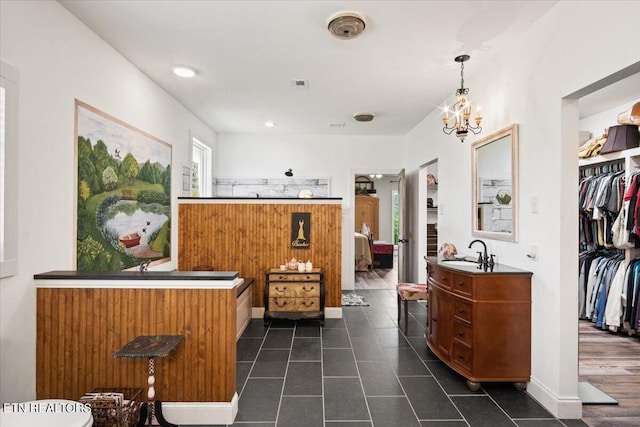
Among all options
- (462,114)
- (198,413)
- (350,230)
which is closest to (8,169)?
(198,413)

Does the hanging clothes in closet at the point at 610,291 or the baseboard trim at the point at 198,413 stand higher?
the hanging clothes in closet at the point at 610,291

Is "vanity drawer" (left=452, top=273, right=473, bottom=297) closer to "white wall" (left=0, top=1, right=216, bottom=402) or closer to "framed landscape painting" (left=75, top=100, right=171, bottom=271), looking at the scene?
"white wall" (left=0, top=1, right=216, bottom=402)

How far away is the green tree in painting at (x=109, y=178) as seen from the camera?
2760 mm

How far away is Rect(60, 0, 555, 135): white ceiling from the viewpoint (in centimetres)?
227

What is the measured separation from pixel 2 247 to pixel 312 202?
3077 mm

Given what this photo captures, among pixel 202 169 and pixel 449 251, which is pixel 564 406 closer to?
pixel 449 251

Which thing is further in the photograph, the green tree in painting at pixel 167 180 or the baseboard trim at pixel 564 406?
the green tree in painting at pixel 167 180

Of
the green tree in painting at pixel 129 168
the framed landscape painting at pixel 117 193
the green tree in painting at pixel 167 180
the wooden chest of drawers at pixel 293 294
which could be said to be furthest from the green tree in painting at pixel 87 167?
the wooden chest of drawers at pixel 293 294

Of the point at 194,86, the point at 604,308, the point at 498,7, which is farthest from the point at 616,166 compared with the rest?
the point at 194,86

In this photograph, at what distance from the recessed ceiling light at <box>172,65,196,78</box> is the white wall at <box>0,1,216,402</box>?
634 mm

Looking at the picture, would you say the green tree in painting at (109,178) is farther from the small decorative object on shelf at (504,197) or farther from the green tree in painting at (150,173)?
the small decorative object on shelf at (504,197)

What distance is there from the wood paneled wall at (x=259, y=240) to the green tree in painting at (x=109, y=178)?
150 centimetres

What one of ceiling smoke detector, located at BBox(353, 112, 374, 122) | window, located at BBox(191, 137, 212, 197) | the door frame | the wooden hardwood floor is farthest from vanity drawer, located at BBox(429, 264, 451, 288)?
window, located at BBox(191, 137, 212, 197)

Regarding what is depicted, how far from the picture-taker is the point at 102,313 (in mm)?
2168
